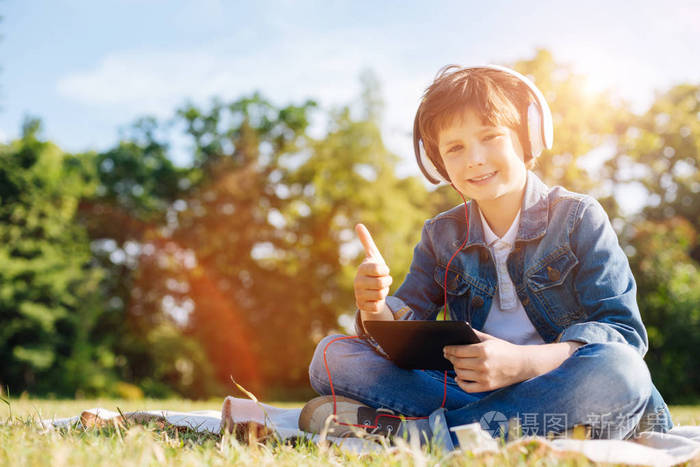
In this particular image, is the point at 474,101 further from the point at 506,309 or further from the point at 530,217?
the point at 506,309

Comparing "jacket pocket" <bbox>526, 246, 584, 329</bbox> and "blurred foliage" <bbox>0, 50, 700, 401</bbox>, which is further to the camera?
"blurred foliage" <bbox>0, 50, 700, 401</bbox>

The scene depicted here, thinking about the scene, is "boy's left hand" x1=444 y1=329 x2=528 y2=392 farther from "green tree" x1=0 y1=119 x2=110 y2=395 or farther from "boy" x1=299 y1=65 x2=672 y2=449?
"green tree" x1=0 y1=119 x2=110 y2=395

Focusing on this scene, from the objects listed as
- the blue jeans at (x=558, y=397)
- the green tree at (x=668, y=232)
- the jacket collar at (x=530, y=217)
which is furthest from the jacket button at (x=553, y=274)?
the green tree at (x=668, y=232)

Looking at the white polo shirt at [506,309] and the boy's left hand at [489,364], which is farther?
the white polo shirt at [506,309]

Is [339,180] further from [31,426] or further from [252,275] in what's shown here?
[31,426]

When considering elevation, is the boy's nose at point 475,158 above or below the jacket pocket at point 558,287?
above

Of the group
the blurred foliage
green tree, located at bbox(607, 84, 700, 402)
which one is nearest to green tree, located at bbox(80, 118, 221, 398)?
the blurred foliage

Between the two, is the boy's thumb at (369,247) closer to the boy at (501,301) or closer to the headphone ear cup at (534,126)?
the boy at (501,301)

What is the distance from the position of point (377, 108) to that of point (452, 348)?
59.5 ft

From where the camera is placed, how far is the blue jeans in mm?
1699

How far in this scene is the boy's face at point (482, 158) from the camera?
88.5 inches

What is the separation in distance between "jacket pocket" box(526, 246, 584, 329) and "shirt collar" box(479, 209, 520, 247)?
19 cm

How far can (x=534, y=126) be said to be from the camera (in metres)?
2.36

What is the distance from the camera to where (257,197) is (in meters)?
20.0
